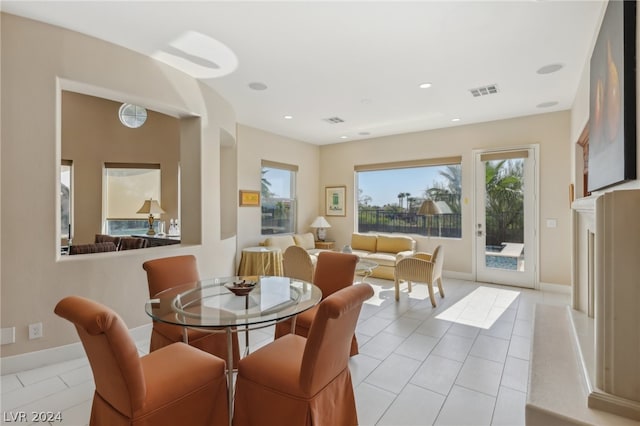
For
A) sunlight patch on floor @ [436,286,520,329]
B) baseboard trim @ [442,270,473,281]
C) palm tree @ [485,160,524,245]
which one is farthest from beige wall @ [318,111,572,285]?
sunlight patch on floor @ [436,286,520,329]

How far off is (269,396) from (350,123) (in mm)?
4771

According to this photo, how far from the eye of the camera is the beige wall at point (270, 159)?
5.55 m

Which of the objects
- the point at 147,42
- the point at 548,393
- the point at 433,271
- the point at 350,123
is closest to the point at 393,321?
the point at 433,271

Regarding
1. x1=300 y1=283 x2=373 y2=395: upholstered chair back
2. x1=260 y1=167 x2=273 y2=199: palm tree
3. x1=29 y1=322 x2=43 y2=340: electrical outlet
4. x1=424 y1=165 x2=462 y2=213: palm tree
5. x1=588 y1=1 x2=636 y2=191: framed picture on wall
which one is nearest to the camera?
x1=300 y1=283 x2=373 y2=395: upholstered chair back

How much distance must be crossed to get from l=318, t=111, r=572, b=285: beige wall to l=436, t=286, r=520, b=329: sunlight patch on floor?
79 centimetres

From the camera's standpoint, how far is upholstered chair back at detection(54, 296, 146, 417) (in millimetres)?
1242

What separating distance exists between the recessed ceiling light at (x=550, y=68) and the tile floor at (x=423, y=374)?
286 centimetres

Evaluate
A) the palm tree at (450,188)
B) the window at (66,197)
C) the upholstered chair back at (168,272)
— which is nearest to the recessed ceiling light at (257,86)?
the upholstered chair back at (168,272)

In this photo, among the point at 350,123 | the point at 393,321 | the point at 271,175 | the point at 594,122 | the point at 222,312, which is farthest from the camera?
the point at 271,175

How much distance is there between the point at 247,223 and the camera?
5.64 metres

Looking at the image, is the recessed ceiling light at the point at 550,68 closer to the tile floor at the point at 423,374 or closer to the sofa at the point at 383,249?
the tile floor at the point at 423,374

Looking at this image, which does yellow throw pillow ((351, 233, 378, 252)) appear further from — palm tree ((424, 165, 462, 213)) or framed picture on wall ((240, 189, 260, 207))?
framed picture on wall ((240, 189, 260, 207))

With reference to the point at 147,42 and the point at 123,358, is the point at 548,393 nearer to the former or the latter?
the point at 123,358

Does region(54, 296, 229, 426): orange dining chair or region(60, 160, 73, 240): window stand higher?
region(60, 160, 73, 240): window
